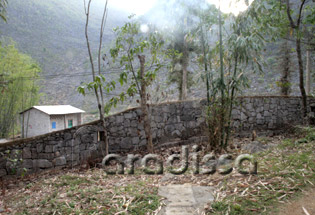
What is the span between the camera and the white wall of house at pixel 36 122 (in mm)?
7242

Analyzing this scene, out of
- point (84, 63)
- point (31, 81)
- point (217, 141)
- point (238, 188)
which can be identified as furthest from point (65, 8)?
point (238, 188)

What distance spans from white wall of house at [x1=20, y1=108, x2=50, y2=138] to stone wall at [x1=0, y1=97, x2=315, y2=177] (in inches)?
78.7

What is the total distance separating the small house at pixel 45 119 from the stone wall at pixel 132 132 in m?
1.85

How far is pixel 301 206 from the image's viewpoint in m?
2.34

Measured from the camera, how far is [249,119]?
336 inches

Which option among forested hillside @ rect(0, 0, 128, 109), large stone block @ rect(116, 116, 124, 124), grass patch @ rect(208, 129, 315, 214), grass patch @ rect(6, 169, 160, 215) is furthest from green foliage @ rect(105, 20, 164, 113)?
forested hillside @ rect(0, 0, 128, 109)

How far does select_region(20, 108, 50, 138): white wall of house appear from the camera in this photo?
7242 millimetres

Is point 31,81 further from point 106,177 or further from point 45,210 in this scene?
point 45,210

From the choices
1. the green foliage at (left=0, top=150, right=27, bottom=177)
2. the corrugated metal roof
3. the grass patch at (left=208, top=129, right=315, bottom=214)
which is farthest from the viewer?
the corrugated metal roof

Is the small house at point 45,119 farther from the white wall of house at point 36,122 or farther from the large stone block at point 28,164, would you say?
the large stone block at point 28,164

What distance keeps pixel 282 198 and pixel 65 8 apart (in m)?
28.5

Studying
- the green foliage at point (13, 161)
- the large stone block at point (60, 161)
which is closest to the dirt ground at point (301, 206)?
the green foliage at point (13, 161)

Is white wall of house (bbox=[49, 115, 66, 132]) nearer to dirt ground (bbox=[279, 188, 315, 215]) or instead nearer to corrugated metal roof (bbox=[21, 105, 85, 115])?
corrugated metal roof (bbox=[21, 105, 85, 115])

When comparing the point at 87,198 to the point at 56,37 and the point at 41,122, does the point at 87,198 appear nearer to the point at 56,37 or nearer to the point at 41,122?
the point at 41,122
